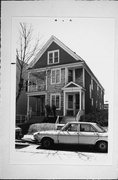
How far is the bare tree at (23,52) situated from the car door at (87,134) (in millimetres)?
1147

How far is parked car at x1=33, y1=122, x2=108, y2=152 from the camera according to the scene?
3.27 m

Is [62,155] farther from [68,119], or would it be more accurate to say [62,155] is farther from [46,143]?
[68,119]

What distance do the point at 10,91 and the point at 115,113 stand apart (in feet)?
5.59

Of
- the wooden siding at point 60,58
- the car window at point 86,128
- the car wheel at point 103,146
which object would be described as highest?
the wooden siding at point 60,58

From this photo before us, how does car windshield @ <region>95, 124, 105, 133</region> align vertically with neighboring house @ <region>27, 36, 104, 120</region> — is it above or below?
below

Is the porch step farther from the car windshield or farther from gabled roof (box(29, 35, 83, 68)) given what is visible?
gabled roof (box(29, 35, 83, 68))

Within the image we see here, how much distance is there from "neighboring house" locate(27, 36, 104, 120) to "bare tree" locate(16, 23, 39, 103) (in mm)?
96

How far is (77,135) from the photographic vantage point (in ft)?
10.8

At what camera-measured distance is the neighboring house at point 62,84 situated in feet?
10.8

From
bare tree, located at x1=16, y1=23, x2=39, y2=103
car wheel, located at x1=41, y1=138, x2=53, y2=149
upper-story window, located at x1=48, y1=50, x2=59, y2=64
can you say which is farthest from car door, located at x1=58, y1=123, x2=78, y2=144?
upper-story window, located at x1=48, y1=50, x2=59, y2=64

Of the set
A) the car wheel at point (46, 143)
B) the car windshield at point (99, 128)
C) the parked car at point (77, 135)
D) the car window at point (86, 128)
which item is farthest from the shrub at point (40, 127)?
the car windshield at point (99, 128)

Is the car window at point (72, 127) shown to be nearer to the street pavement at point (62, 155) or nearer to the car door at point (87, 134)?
the car door at point (87, 134)

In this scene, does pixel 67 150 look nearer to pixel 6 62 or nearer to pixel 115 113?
pixel 115 113

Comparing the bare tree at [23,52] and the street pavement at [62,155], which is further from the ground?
the bare tree at [23,52]
